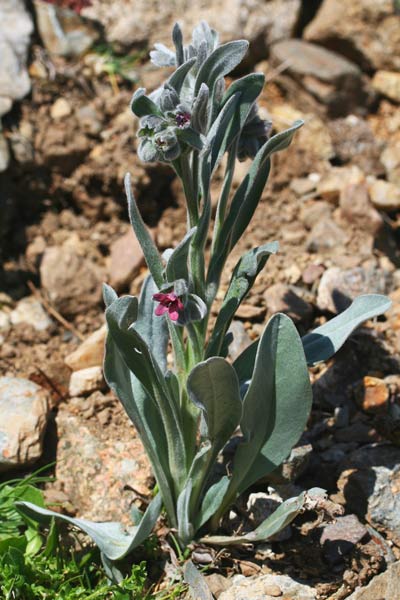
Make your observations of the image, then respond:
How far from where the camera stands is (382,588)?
246 centimetres

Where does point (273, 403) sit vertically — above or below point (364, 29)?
below

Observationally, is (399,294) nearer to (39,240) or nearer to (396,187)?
(396,187)

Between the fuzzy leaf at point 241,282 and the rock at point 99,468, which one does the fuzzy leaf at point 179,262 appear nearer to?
the fuzzy leaf at point 241,282

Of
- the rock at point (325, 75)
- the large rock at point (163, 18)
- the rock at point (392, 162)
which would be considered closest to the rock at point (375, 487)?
the rock at point (392, 162)

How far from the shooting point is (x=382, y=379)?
3273 millimetres

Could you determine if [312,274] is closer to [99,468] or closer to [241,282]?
[241,282]

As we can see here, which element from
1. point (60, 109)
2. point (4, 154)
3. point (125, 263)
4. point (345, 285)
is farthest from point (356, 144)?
point (4, 154)

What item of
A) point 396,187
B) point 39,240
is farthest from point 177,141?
point 396,187

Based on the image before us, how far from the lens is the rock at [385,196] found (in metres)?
4.24

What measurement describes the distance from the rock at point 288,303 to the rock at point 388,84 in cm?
216

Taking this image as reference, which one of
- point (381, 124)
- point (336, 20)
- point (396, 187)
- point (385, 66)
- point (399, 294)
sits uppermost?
point (336, 20)

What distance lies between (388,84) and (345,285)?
2145mm

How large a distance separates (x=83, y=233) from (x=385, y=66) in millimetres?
2499

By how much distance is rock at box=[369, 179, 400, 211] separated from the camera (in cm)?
424
